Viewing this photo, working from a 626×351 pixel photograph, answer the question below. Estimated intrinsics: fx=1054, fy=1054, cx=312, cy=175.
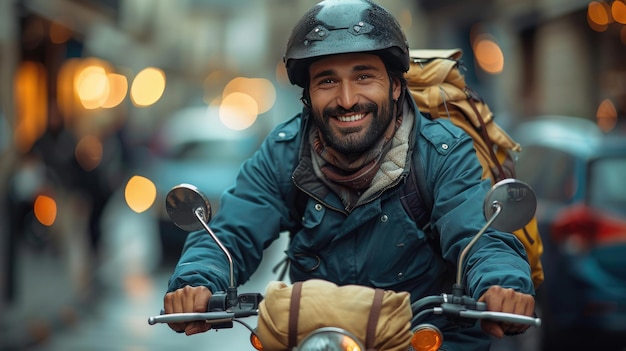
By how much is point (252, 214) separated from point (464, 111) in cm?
96

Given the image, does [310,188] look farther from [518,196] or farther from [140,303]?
[140,303]

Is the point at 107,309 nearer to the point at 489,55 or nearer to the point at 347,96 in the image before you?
the point at 347,96

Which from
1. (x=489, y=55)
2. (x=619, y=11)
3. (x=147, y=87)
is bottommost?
(x=147, y=87)

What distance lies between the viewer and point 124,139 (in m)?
15.1

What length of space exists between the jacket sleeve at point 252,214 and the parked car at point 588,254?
4.49 m

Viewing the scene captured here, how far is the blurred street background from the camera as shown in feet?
25.9

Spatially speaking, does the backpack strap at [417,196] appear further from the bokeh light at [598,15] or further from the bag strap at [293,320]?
the bokeh light at [598,15]

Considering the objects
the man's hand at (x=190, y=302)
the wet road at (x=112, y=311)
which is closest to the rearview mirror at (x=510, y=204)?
the man's hand at (x=190, y=302)

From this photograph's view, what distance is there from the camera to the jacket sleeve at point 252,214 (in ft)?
11.7

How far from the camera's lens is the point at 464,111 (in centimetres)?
405

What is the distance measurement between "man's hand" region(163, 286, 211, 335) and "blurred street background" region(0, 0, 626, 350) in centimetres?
515

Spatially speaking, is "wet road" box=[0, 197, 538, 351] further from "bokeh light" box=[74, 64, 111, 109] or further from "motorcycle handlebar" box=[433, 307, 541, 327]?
"bokeh light" box=[74, 64, 111, 109]

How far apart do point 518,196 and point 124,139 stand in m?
12.6

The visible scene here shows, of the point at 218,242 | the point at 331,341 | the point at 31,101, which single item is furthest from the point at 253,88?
the point at 331,341
